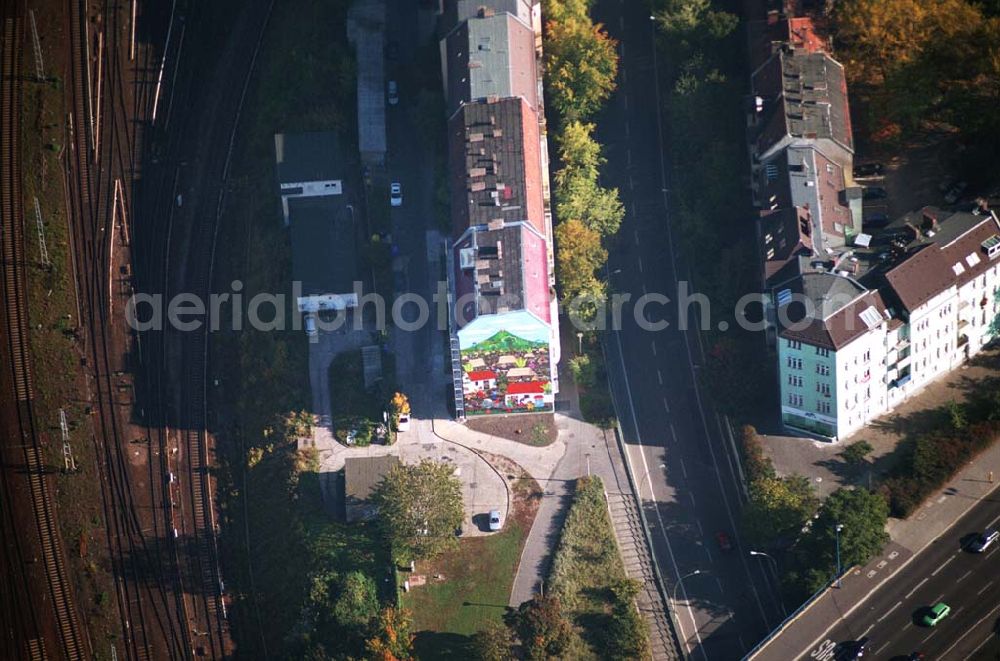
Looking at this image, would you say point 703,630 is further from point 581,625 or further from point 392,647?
point 392,647

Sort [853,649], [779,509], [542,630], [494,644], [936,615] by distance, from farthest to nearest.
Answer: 1. [779,509]
2. [494,644]
3. [542,630]
4. [936,615]
5. [853,649]

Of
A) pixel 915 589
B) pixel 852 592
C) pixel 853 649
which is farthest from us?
pixel 852 592

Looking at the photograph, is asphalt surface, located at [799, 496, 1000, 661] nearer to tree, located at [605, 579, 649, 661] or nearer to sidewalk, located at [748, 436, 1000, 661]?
sidewalk, located at [748, 436, 1000, 661]

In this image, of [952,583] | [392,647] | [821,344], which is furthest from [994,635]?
[392,647]

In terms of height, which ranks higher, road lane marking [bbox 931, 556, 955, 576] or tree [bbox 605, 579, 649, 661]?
road lane marking [bbox 931, 556, 955, 576]

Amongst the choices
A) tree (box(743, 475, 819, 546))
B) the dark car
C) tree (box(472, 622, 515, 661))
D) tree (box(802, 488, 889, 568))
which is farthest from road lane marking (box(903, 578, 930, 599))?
tree (box(472, 622, 515, 661))

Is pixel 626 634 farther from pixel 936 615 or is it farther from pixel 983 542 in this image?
pixel 983 542

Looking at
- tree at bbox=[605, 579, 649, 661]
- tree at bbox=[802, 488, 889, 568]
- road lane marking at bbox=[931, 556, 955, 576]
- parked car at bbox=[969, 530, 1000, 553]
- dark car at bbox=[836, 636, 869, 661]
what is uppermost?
tree at bbox=[802, 488, 889, 568]

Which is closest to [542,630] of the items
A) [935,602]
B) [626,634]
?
[626,634]

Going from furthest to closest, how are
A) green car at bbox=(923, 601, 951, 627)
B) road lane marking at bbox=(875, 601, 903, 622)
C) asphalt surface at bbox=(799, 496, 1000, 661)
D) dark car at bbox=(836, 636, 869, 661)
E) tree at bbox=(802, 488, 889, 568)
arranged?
tree at bbox=(802, 488, 889, 568) < road lane marking at bbox=(875, 601, 903, 622) < green car at bbox=(923, 601, 951, 627) < asphalt surface at bbox=(799, 496, 1000, 661) < dark car at bbox=(836, 636, 869, 661)
